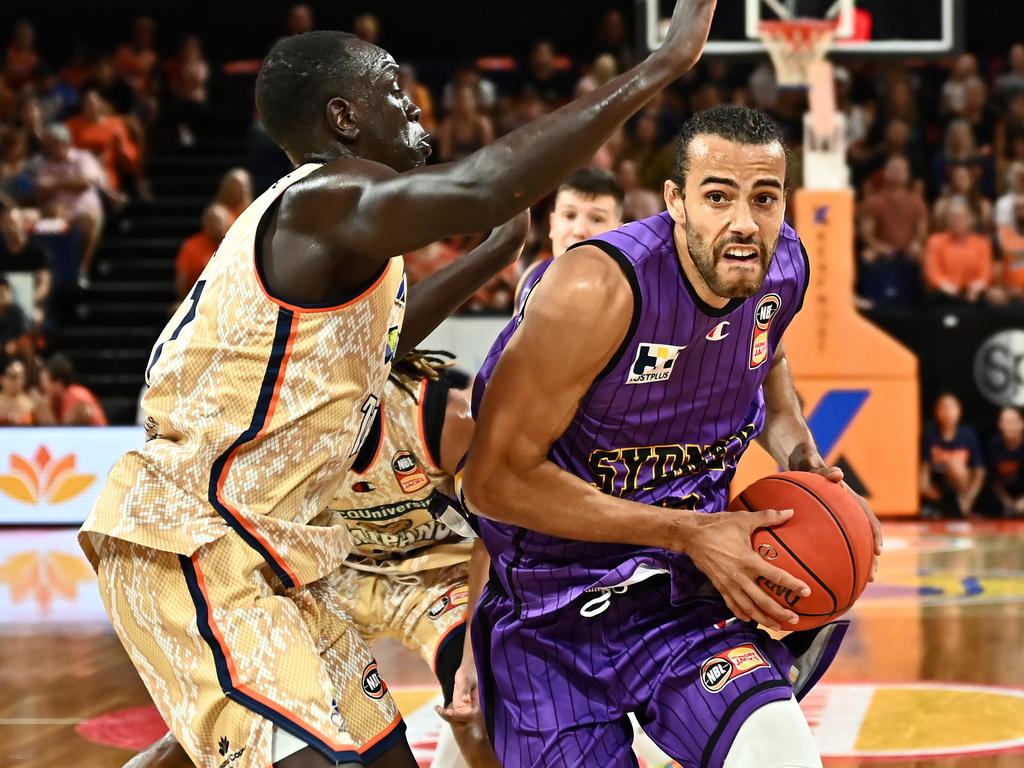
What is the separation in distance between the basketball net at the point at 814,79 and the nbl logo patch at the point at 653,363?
8.21 meters

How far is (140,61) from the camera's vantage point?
15.8 m

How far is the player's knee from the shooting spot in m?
2.86

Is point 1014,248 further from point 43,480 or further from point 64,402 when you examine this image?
point 43,480

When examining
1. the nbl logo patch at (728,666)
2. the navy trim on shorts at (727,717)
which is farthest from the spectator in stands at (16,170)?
the navy trim on shorts at (727,717)

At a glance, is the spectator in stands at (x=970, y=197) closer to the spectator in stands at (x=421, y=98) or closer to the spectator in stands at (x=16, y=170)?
the spectator in stands at (x=421, y=98)

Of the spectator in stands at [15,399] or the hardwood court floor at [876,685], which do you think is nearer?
the hardwood court floor at [876,685]

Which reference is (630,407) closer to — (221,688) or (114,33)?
(221,688)

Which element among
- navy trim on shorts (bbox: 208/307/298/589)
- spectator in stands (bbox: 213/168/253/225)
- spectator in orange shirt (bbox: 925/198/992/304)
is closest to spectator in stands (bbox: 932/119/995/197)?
spectator in orange shirt (bbox: 925/198/992/304)

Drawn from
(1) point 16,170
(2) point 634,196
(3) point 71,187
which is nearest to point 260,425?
(2) point 634,196

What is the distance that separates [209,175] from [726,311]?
1310cm

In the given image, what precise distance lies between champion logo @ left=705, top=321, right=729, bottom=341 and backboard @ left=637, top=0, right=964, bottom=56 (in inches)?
322

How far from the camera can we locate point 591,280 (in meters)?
3.10

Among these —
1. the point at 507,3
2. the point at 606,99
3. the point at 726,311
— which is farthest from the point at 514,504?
the point at 507,3

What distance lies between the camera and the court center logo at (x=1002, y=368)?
11.1 metres
